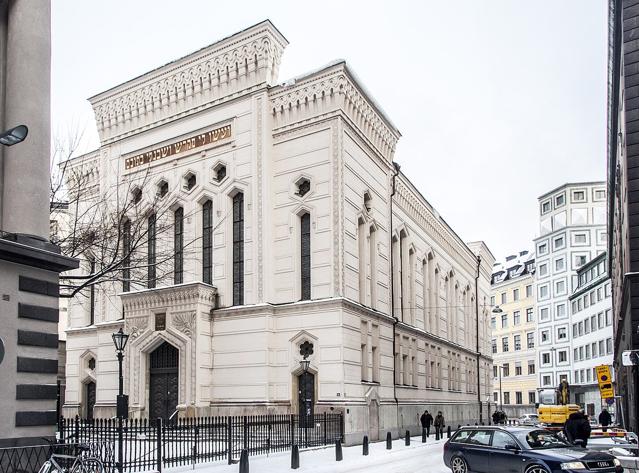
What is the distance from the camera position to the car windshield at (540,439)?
16.8 metres

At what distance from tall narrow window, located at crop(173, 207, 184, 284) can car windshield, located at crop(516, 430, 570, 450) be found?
22183mm

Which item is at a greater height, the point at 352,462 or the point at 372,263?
the point at 372,263

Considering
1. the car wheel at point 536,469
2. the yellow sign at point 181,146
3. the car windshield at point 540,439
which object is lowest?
the car wheel at point 536,469

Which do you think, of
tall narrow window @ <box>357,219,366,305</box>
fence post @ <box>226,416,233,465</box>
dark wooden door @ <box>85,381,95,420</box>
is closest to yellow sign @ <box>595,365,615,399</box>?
fence post @ <box>226,416,233,465</box>

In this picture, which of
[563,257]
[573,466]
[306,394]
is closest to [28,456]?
[573,466]

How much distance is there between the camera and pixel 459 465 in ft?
60.9

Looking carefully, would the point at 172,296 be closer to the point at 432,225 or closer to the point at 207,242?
the point at 207,242

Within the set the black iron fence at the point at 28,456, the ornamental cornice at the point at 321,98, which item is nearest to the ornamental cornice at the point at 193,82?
the ornamental cornice at the point at 321,98

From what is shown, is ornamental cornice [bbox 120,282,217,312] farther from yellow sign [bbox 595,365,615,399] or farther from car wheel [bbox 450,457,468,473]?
car wheel [bbox 450,457,468,473]

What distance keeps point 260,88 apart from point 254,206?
18.2ft

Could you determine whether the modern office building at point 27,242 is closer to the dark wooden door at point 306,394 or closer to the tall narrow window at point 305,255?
the dark wooden door at point 306,394

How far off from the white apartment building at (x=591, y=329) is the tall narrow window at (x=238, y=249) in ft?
169

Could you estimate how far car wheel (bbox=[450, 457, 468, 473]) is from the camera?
18391mm

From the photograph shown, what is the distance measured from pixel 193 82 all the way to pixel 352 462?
20773 millimetres
